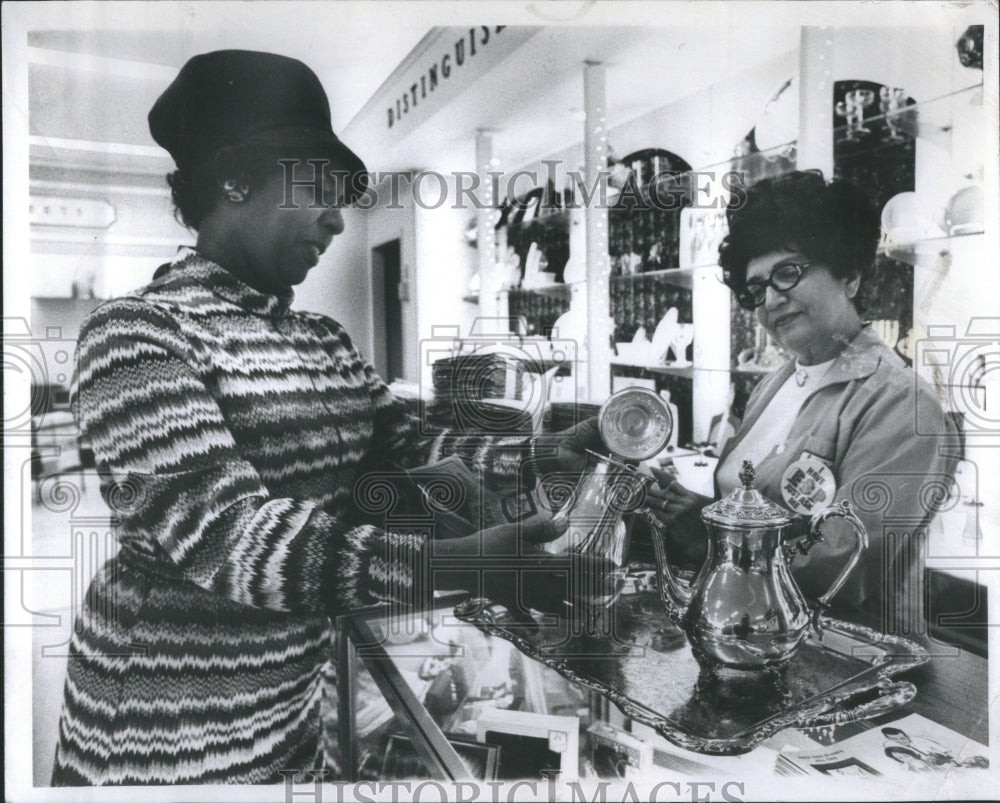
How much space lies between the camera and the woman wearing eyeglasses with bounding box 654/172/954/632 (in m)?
1.30

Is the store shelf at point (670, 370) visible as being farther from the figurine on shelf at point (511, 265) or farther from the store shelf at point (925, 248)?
the store shelf at point (925, 248)

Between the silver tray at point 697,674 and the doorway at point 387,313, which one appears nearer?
the silver tray at point 697,674

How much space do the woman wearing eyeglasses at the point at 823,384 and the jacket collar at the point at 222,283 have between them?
2.49 ft

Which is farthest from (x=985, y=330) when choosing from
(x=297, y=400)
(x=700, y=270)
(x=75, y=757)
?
(x=75, y=757)

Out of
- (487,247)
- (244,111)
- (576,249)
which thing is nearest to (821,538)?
(576,249)

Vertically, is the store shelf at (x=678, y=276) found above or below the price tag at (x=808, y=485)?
above

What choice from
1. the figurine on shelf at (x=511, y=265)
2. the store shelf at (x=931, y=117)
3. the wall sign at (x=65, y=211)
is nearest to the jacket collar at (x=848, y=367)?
the store shelf at (x=931, y=117)

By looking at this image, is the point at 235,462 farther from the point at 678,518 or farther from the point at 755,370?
the point at 755,370

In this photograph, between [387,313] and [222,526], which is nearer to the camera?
[222,526]

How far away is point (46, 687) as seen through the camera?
4.37 ft

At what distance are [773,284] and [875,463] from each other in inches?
13.7

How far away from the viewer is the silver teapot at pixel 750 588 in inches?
45.8

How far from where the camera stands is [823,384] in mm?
1294

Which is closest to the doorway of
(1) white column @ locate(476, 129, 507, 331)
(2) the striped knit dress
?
(2) the striped knit dress
